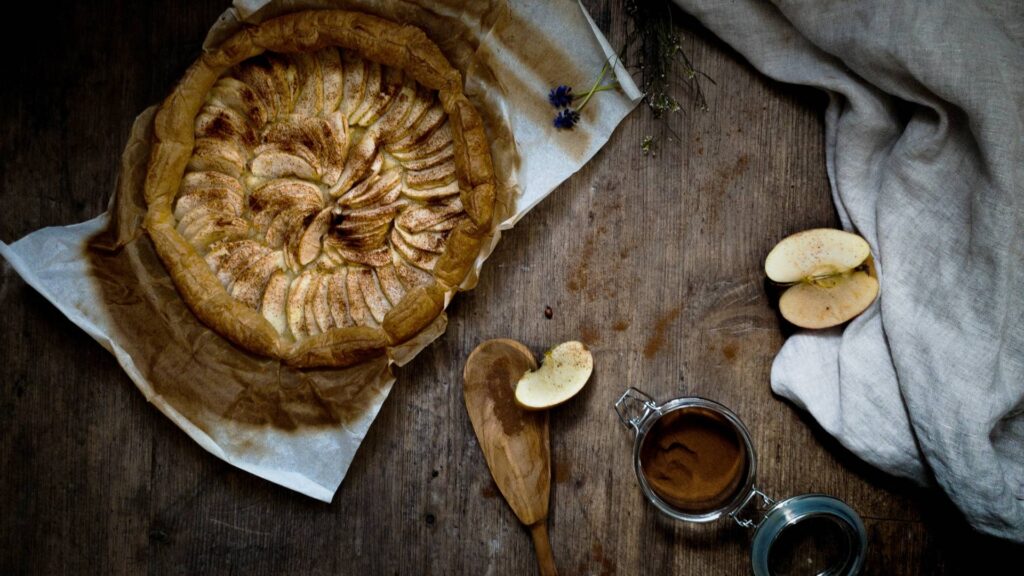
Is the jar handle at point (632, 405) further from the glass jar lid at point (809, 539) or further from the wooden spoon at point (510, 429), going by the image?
the glass jar lid at point (809, 539)

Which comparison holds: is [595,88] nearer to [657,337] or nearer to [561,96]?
[561,96]

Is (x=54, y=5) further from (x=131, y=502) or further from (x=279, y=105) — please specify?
(x=131, y=502)

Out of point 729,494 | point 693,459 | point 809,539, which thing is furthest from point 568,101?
point 809,539

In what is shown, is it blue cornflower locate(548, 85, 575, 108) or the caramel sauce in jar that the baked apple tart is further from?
the caramel sauce in jar

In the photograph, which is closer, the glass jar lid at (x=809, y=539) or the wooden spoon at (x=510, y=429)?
the glass jar lid at (x=809, y=539)

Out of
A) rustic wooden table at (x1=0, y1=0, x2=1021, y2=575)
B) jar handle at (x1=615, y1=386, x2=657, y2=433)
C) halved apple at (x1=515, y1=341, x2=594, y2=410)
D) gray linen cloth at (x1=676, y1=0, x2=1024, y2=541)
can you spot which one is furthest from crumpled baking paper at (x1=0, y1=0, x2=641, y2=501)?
jar handle at (x1=615, y1=386, x2=657, y2=433)

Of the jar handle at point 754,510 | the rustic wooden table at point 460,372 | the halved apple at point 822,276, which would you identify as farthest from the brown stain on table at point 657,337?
the jar handle at point 754,510
